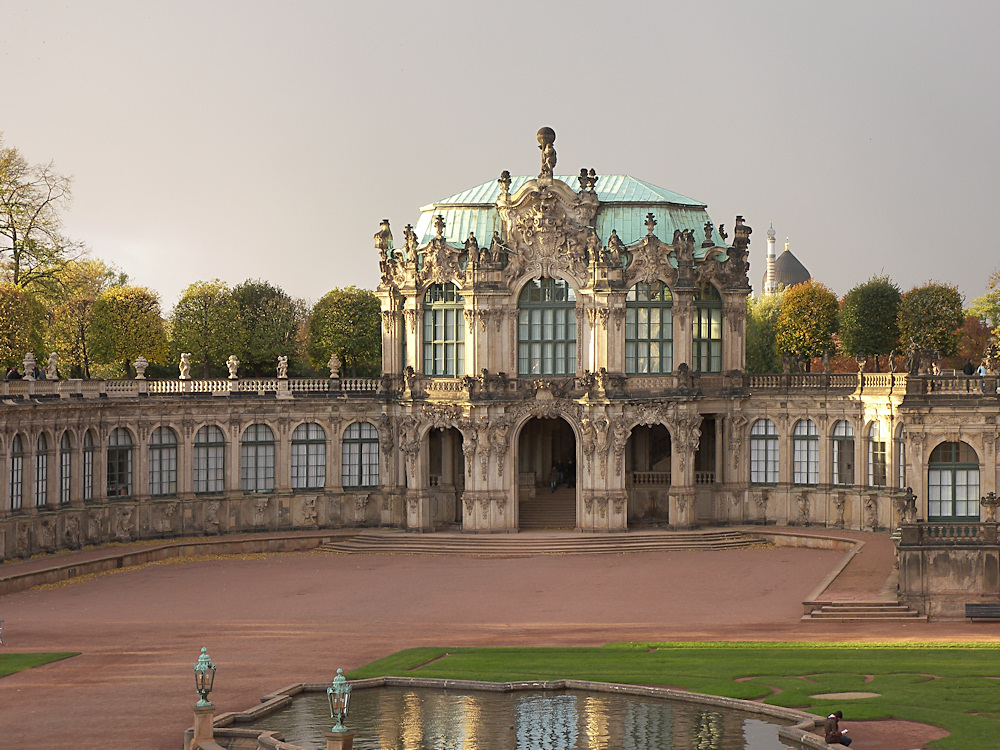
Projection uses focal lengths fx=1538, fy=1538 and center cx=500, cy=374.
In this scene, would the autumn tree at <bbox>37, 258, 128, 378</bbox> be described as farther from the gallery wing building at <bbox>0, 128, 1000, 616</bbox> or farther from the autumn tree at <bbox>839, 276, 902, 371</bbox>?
the autumn tree at <bbox>839, 276, 902, 371</bbox>

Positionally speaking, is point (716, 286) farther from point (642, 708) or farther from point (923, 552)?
point (642, 708)

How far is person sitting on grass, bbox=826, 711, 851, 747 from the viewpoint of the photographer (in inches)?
1319

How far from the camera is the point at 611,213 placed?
73.4 meters

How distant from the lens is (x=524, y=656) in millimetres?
44031

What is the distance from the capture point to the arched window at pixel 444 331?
236 ft

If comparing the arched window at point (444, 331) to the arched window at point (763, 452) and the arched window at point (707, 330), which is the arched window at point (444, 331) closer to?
the arched window at point (707, 330)

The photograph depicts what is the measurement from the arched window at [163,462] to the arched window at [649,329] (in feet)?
69.8

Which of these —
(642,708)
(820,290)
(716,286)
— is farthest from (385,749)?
(820,290)

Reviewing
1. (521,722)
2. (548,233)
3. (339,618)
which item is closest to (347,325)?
(548,233)

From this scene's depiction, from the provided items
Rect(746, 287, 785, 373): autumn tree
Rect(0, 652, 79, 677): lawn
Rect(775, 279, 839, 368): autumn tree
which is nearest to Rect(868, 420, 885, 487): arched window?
Rect(775, 279, 839, 368): autumn tree

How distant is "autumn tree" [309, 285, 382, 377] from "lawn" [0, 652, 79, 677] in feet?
150

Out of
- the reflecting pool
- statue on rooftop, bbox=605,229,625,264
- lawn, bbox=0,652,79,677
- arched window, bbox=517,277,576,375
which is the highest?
statue on rooftop, bbox=605,229,625,264

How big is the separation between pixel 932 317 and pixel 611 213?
24.8 metres

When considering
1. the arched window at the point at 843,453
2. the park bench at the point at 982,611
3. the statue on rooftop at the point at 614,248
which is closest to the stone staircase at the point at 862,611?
the park bench at the point at 982,611
